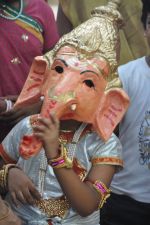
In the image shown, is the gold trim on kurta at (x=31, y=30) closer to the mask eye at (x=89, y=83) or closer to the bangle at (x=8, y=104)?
the bangle at (x=8, y=104)

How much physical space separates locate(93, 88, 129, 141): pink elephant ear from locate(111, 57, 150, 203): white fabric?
316mm

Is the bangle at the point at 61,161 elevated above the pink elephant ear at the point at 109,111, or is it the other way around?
the pink elephant ear at the point at 109,111

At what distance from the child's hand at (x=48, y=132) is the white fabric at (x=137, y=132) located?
0.53 metres

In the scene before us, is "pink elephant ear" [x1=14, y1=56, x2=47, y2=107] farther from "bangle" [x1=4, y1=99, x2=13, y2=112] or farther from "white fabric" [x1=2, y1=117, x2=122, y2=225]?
"bangle" [x1=4, y1=99, x2=13, y2=112]

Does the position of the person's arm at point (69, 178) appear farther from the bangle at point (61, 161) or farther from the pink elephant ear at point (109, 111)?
the pink elephant ear at point (109, 111)

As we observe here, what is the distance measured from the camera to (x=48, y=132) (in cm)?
150

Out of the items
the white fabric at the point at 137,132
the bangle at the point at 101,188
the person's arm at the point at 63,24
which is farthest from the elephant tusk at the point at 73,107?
the person's arm at the point at 63,24

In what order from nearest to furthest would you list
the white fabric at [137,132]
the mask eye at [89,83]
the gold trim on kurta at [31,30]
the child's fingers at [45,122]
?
the child's fingers at [45,122], the mask eye at [89,83], the white fabric at [137,132], the gold trim on kurta at [31,30]

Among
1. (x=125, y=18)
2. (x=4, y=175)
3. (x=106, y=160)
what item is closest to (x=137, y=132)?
(x=106, y=160)

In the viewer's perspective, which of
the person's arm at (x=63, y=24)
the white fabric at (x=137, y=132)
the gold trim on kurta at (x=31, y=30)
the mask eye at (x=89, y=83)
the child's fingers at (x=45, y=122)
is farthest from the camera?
the person's arm at (x=63, y=24)

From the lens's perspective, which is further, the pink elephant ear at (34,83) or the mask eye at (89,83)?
the pink elephant ear at (34,83)

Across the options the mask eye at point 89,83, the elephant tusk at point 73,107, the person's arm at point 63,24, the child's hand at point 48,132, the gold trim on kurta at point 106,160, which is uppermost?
the person's arm at point 63,24

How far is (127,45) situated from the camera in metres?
2.62

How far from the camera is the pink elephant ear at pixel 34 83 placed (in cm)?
171
